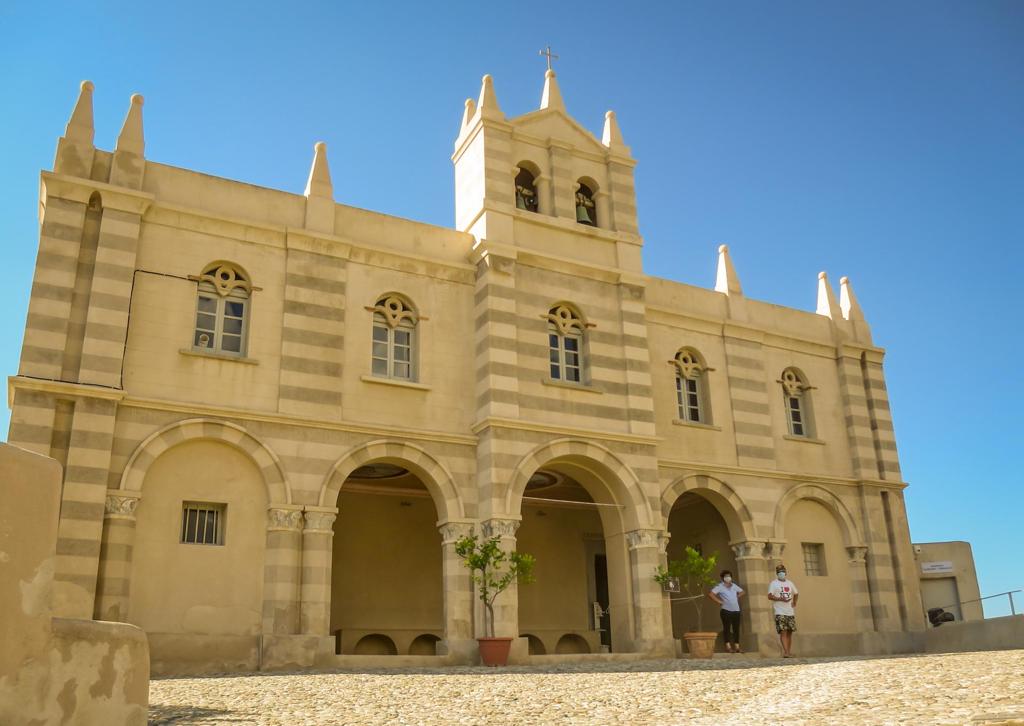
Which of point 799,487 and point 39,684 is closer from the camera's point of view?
point 39,684

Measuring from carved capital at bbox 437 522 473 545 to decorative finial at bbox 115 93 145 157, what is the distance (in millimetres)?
9142

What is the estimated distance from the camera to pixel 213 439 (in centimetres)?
1641

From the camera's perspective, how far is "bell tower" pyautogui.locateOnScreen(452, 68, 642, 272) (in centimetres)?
2062

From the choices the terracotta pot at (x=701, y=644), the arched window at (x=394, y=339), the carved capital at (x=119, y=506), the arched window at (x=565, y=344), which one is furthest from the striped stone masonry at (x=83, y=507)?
the terracotta pot at (x=701, y=644)

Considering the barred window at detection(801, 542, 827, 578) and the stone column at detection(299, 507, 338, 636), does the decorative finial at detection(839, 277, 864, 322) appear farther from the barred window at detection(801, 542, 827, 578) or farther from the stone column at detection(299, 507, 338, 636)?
the stone column at detection(299, 507, 338, 636)

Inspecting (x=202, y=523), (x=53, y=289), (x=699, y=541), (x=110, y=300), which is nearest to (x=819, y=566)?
(x=699, y=541)

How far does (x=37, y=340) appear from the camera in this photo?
15414 millimetres

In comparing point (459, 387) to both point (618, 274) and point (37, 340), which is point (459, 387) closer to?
point (618, 274)

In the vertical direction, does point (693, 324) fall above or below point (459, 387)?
above

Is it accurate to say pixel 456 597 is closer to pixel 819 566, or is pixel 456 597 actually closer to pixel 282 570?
pixel 282 570

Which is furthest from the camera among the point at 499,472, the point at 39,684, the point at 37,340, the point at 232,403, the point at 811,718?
the point at 499,472

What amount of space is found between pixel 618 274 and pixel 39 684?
16684mm

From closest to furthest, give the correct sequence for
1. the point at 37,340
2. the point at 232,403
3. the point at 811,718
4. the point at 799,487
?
the point at 811,718, the point at 37,340, the point at 232,403, the point at 799,487

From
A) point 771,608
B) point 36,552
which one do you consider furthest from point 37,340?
point 771,608
